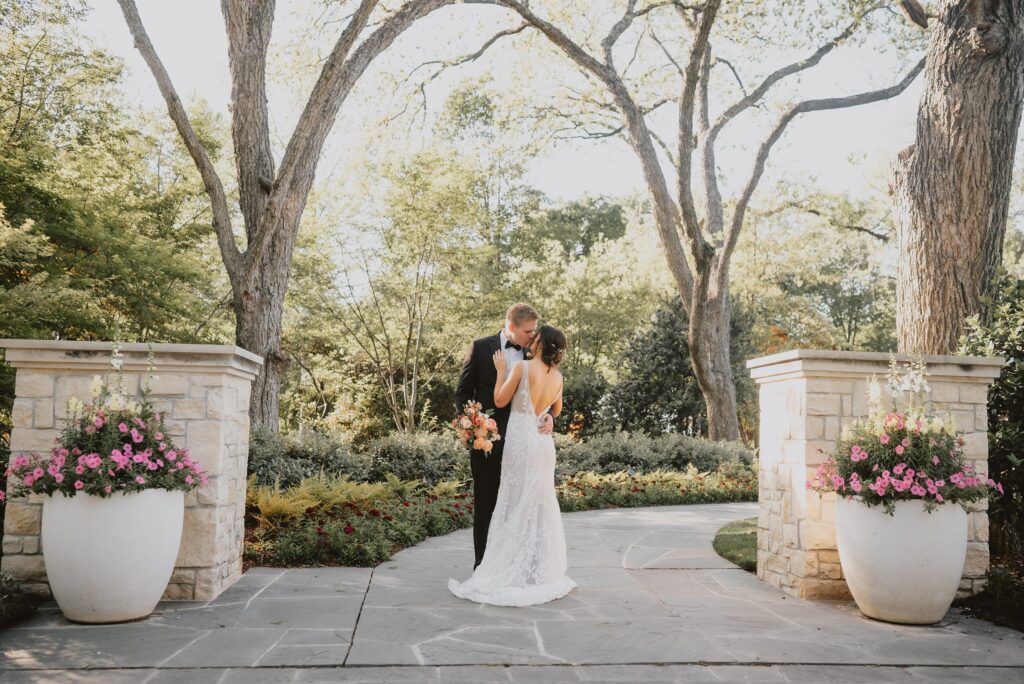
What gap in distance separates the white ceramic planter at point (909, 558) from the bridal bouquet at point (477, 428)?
2262 millimetres

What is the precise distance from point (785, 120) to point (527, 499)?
11.2m

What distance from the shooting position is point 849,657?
375 centimetres

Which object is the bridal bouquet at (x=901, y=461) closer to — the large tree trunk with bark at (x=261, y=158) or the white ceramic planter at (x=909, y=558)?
the white ceramic planter at (x=909, y=558)

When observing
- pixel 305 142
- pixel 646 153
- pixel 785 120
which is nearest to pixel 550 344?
pixel 305 142

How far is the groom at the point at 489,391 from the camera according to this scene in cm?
528

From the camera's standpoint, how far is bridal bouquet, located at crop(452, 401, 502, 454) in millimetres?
5023

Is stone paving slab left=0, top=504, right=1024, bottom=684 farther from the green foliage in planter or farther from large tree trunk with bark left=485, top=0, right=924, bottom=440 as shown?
large tree trunk with bark left=485, top=0, right=924, bottom=440

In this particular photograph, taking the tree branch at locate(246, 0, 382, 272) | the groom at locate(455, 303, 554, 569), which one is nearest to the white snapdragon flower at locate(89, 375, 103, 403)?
the groom at locate(455, 303, 554, 569)

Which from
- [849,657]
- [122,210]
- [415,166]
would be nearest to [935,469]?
[849,657]

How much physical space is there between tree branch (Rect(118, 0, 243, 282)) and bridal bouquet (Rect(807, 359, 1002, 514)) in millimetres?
6750

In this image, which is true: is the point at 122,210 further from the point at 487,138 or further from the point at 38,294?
the point at 487,138

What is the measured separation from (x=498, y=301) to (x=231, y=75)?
9518 mm

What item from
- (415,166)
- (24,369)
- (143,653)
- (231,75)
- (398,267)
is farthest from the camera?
(398,267)

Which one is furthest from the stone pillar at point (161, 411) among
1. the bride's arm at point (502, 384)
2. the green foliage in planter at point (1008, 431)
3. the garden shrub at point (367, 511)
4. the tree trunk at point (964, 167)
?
the tree trunk at point (964, 167)
